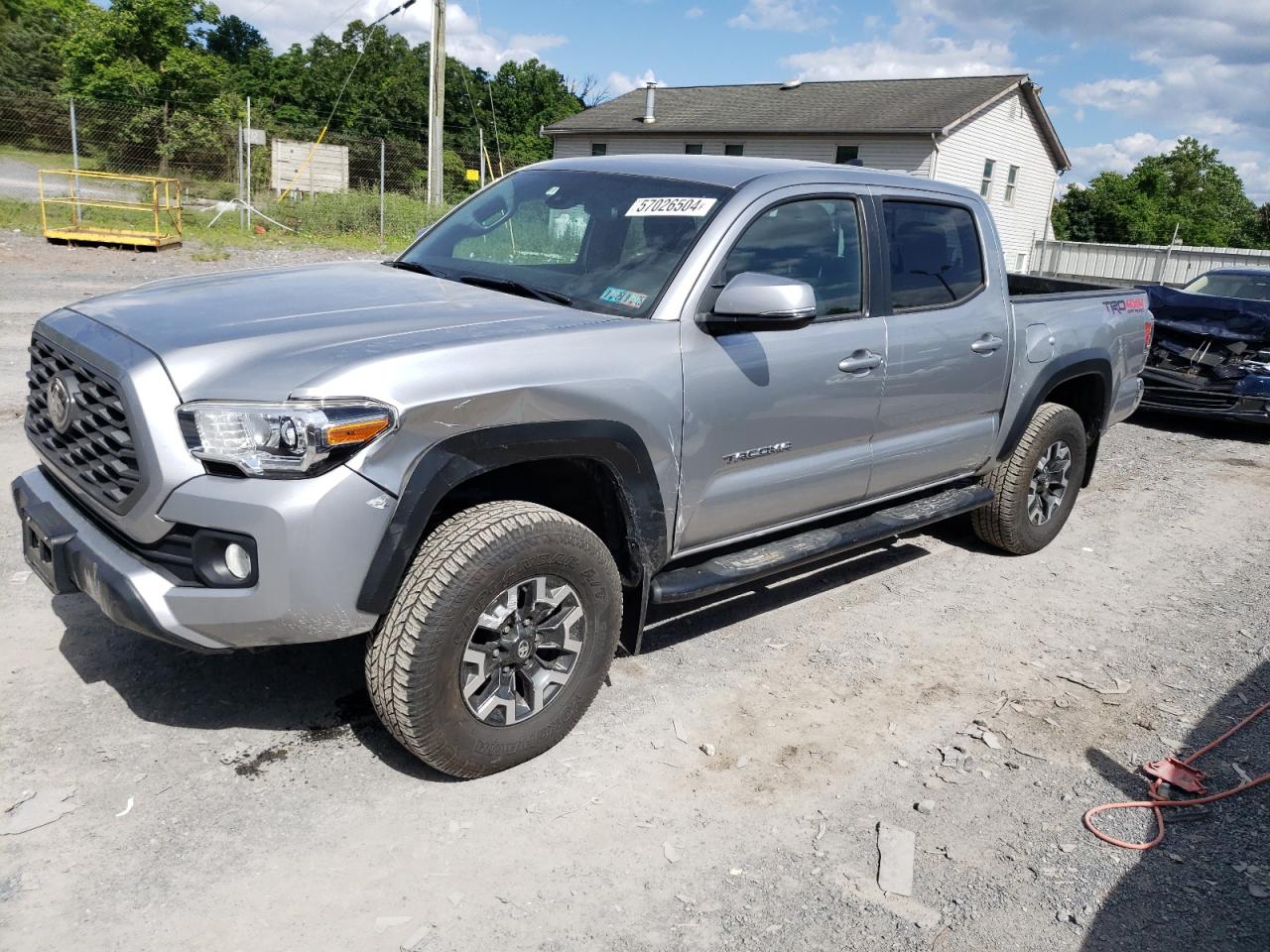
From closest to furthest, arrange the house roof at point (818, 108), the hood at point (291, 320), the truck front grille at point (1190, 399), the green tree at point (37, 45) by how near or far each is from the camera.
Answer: the hood at point (291, 320) → the truck front grille at point (1190, 399) → the house roof at point (818, 108) → the green tree at point (37, 45)

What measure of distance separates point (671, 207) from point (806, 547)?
1.44m

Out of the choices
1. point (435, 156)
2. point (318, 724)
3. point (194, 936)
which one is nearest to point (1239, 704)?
point (318, 724)

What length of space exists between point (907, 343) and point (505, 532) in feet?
7.23

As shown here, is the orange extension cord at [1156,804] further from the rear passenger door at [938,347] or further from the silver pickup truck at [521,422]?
the rear passenger door at [938,347]

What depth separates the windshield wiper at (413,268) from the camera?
418 cm

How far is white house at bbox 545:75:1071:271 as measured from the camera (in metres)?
31.7

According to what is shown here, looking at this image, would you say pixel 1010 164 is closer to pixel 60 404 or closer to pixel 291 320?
pixel 291 320

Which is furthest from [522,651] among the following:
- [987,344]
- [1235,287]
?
[1235,287]

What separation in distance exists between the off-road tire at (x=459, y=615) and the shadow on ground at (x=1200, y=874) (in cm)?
175

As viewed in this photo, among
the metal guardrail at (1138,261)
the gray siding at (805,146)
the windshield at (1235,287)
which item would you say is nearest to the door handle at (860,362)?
the windshield at (1235,287)

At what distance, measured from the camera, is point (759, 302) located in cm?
343

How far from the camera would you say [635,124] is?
3797 cm

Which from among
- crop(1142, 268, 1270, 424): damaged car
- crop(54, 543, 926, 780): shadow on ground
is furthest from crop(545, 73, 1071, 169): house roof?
crop(54, 543, 926, 780): shadow on ground

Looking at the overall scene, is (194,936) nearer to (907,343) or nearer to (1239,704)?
(907,343)
